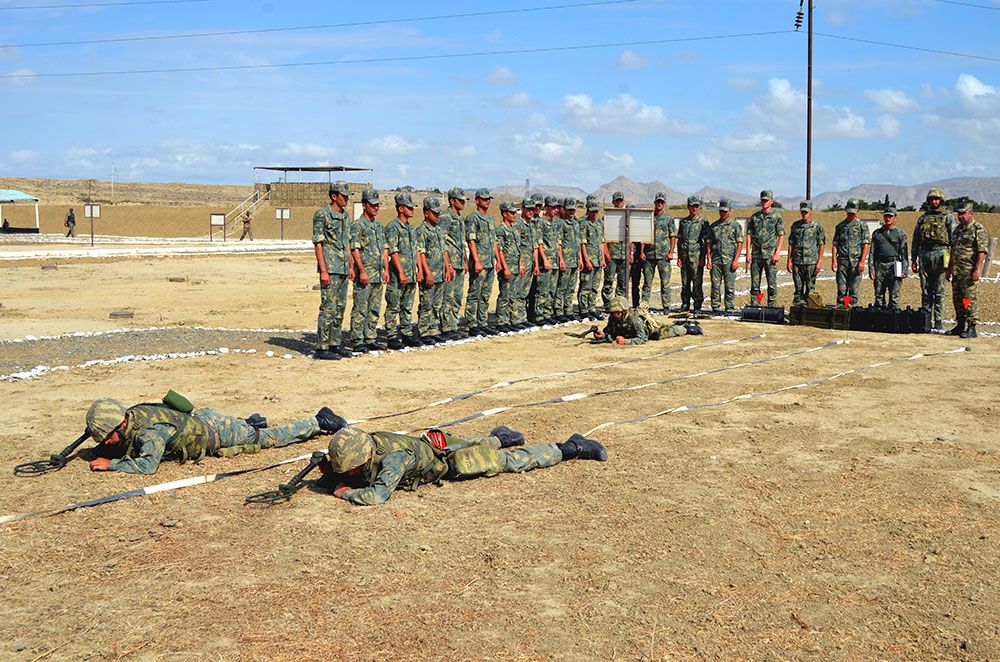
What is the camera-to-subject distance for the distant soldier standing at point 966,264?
1477 centimetres

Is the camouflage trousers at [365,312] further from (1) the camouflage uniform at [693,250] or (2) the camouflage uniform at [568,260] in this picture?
(1) the camouflage uniform at [693,250]

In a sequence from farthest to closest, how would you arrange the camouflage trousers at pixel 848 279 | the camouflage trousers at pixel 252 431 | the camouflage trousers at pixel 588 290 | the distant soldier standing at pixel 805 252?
the camouflage trousers at pixel 588 290 → the distant soldier standing at pixel 805 252 → the camouflage trousers at pixel 848 279 → the camouflage trousers at pixel 252 431

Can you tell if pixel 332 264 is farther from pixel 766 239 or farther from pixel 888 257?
pixel 888 257

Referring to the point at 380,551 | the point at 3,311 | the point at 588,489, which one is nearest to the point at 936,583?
the point at 588,489

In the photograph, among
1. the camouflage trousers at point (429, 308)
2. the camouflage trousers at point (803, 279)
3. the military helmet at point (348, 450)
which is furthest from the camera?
→ the camouflage trousers at point (803, 279)

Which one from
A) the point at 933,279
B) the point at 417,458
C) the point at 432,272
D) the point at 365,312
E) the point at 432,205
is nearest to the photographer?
the point at 417,458

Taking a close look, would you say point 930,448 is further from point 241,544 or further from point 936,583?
point 241,544

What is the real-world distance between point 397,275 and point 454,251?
131 cm

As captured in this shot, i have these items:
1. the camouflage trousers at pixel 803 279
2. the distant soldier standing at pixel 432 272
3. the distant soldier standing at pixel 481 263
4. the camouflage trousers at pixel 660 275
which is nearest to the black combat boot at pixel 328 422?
the distant soldier standing at pixel 432 272

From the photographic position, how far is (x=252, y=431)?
7941 millimetres

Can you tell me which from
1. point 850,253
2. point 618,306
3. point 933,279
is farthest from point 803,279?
point 618,306

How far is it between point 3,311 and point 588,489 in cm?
1423

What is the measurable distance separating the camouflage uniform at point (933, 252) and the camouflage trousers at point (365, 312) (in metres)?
8.54

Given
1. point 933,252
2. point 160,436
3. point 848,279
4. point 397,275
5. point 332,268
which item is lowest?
point 160,436
